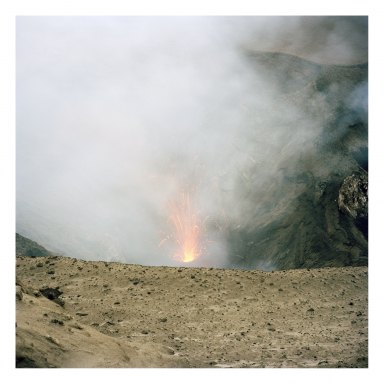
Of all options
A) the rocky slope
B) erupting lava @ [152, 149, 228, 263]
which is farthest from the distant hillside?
the rocky slope

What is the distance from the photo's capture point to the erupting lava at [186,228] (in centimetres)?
2970

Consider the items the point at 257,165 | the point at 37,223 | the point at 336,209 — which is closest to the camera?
the point at 336,209

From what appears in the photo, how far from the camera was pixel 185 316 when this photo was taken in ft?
29.4

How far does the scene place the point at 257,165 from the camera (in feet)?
93.4

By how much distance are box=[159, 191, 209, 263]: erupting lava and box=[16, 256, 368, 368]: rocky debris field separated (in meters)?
18.2

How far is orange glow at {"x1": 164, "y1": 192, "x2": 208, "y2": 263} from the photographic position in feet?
97.5

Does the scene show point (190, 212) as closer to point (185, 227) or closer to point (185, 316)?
point (185, 227)

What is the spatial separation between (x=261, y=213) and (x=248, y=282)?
15580mm

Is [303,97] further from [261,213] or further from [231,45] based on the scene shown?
[261,213]

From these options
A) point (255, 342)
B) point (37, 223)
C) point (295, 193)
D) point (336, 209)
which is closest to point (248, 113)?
point (295, 193)

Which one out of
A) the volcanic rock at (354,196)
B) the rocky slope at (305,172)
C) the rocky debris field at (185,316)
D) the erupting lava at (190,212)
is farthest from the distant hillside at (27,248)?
the volcanic rock at (354,196)

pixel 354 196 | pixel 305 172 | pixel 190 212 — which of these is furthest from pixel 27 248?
pixel 354 196

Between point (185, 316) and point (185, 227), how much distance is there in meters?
22.5

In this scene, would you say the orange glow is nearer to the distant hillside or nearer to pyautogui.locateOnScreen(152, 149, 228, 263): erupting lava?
pyautogui.locateOnScreen(152, 149, 228, 263): erupting lava
